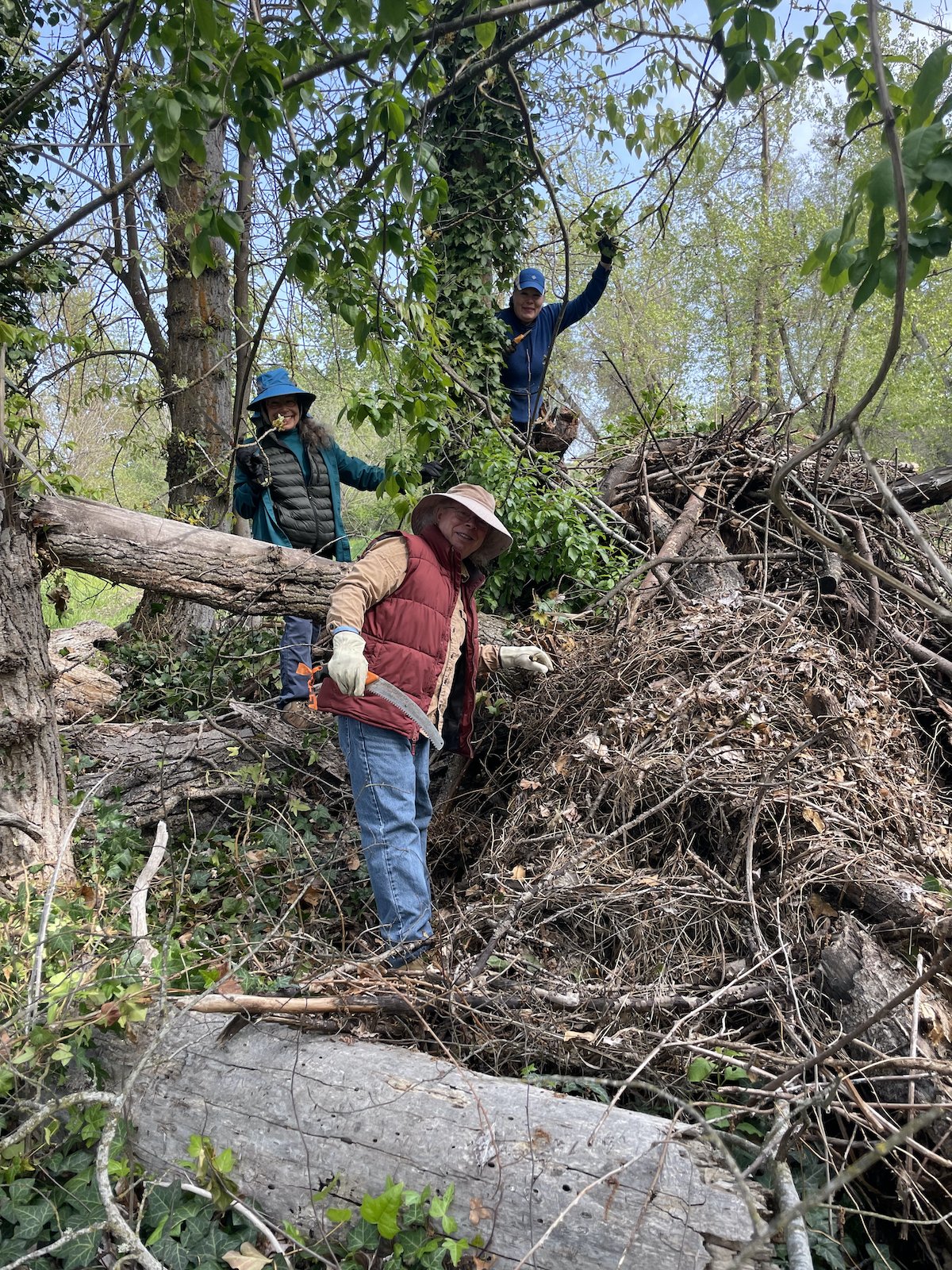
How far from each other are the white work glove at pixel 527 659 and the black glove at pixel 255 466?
188 centimetres

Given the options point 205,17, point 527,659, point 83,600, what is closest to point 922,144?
point 205,17

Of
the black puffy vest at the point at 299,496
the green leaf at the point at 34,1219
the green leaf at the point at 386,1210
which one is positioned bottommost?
the green leaf at the point at 34,1219

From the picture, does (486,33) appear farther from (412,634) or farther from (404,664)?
(404,664)

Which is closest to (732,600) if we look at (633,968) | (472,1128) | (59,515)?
(633,968)

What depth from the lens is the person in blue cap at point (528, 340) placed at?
6.00 metres

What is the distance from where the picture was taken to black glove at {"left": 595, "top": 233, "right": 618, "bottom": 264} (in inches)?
201

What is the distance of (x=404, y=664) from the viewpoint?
3.43 m

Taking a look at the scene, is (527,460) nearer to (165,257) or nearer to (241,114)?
(241,114)

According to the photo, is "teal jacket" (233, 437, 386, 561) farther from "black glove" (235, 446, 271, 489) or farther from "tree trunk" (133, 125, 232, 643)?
"tree trunk" (133, 125, 232, 643)

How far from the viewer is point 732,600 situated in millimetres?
4504

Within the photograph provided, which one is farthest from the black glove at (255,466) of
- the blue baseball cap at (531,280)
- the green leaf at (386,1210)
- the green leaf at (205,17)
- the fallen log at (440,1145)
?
the green leaf at (386,1210)

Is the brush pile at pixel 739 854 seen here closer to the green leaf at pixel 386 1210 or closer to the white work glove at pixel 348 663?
the green leaf at pixel 386 1210

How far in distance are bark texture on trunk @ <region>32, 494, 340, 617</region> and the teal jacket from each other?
2.80 ft

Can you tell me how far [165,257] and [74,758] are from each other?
4.47m
